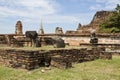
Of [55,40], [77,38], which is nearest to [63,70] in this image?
[55,40]

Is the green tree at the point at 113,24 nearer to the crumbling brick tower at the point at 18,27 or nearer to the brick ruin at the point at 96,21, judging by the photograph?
the brick ruin at the point at 96,21

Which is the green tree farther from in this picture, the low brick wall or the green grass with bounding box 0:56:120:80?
the green grass with bounding box 0:56:120:80

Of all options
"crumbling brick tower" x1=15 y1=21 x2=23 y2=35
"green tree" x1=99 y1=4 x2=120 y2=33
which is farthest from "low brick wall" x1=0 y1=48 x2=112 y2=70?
"green tree" x1=99 y1=4 x2=120 y2=33

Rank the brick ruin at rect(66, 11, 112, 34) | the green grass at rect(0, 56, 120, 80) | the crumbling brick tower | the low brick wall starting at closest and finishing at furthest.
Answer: the green grass at rect(0, 56, 120, 80) → the low brick wall → the crumbling brick tower → the brick ruin at rect(66, 11, 112, 34)

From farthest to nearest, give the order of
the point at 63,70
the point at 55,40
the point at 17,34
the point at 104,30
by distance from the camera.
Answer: the point at 104,30 → the point at 17,34 → the point at 55,40 → the point at 63,70

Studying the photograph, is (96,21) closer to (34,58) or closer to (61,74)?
(34,58)

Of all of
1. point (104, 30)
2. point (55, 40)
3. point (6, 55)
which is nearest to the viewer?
point (6, 55)

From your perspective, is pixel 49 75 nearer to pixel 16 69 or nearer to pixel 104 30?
pixel 16 69

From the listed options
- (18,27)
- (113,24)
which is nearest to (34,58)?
(18,27)

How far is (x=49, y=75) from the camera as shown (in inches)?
363

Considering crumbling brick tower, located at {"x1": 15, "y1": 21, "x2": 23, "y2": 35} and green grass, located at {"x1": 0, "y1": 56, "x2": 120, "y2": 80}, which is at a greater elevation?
crumbling brick tower, located at {"x1": 15, "y1": 21, "x2": 23, "y2": 35}

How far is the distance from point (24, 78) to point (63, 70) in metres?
1.70

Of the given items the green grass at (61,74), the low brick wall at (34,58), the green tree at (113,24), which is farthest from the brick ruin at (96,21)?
the green grass at (61,74)

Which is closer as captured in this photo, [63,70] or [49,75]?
[49,75]
